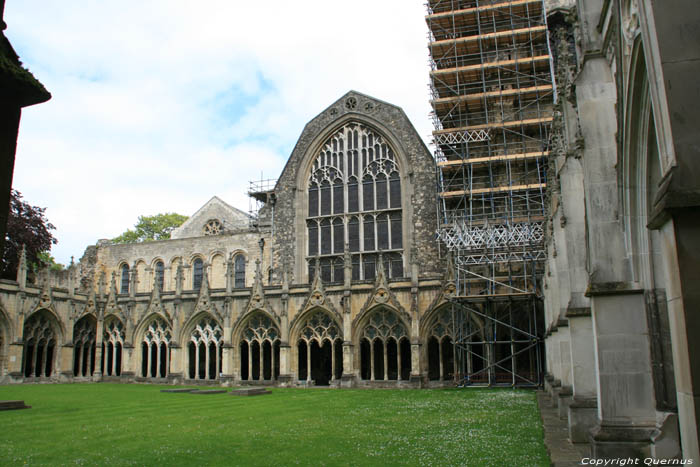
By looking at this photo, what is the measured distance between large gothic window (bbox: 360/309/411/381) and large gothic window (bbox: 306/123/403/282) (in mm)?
3661

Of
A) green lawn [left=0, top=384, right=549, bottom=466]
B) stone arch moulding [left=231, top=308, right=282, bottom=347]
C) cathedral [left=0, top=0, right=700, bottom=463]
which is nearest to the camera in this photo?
green lawn [left=0, top=384, right=549, bottom=466]

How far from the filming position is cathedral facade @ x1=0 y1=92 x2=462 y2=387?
84.8 ft

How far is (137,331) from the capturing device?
101 feet

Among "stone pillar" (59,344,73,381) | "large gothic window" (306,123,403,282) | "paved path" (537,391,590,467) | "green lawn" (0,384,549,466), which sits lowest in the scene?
"green lawn" (0,384,549,466)

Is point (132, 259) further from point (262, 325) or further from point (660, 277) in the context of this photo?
point (660, 277)

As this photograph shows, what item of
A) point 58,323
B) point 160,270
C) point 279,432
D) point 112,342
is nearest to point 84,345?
point 112,342

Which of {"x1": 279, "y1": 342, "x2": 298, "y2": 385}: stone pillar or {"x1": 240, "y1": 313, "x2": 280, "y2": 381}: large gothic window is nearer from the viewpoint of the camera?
{"x1": 279, "y1": 342, "x2": 298, "y2": 385}: stone pillar

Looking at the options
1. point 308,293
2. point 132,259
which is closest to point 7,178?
point 308,293

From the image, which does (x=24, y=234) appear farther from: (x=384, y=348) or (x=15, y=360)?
(x=384, y=348)

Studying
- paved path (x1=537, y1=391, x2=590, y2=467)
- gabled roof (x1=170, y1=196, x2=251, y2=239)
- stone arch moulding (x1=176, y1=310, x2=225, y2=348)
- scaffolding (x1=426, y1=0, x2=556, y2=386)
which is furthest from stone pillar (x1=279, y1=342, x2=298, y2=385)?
paved path (x1=537, y1=391, x2=590, y2=467)

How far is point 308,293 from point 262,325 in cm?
288

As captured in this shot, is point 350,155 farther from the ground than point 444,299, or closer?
farther from the ground

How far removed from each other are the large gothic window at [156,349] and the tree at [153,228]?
2655 centimetres

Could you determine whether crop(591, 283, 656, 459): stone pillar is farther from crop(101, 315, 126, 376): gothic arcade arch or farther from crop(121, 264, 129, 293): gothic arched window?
crop(121, 264, 129, 293): gothic arched window
